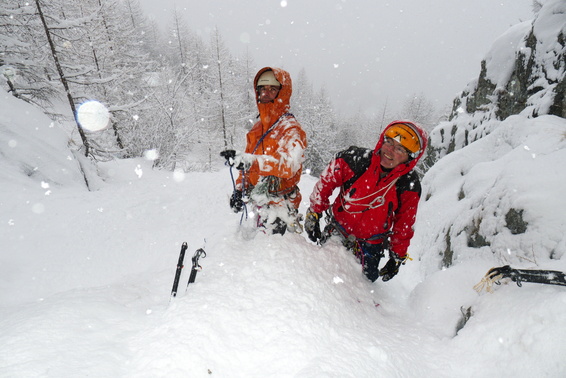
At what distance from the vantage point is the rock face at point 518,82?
6160 mm

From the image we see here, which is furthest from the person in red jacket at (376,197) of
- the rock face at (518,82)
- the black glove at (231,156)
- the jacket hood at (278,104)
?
the rock face at (518,82)

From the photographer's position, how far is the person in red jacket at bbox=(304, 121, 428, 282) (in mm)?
3174

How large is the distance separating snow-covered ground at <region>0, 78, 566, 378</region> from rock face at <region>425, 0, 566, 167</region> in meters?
1.36

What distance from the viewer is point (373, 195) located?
347 cm

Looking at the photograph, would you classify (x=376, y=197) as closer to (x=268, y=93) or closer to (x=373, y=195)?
(x=373, y=195)

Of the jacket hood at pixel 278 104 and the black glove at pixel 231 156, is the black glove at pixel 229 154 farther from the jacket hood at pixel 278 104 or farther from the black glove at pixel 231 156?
the jacket hood at pixel 278 104

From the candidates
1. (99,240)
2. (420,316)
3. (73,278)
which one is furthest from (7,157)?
(420,316)

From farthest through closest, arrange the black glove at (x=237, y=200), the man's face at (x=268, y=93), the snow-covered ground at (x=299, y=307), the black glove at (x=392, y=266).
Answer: the black glove at (x=237, y=200)
the black glove at (x=392, y=266)
the man's face at (x=268, y=93)
the snow-covered ground at (x=299, y=307)

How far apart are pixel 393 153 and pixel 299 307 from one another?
2.09 m

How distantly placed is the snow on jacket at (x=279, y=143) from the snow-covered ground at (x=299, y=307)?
2.85ft

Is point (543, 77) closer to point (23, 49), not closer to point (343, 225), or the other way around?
point (343, 225)

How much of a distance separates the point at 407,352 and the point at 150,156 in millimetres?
19434

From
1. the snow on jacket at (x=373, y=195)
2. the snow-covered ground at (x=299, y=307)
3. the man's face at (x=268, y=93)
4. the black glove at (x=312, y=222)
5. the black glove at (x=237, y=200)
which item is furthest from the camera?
the black glove at (x=237, y=200)

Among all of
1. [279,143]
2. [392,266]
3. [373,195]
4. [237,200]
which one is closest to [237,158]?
[279,143]
